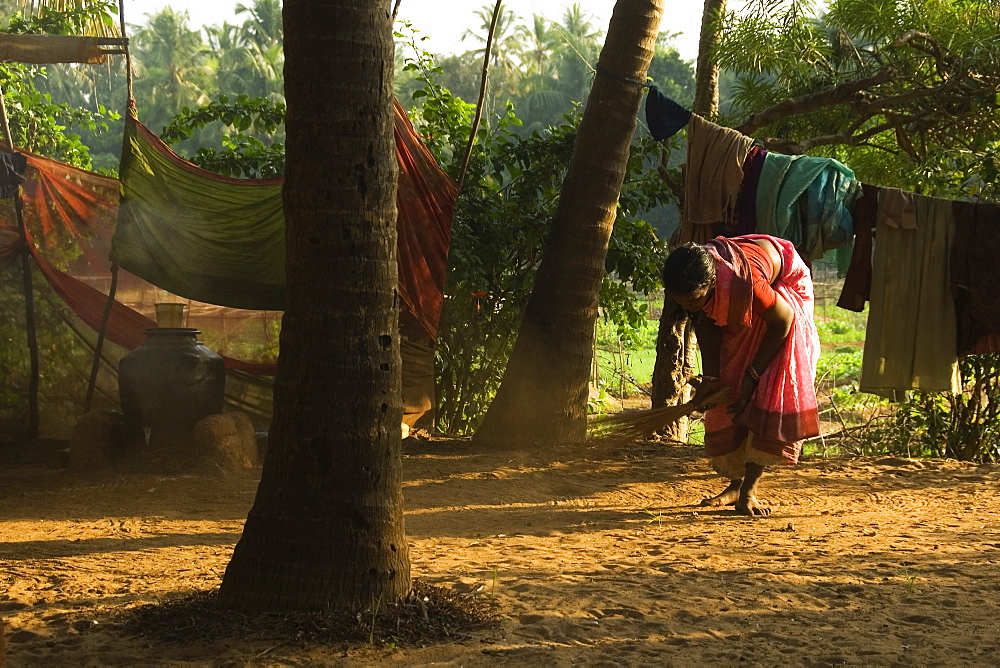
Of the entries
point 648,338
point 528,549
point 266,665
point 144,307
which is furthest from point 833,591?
point 648,338

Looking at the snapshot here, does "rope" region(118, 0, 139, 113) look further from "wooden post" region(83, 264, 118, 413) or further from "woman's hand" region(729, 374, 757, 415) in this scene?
"woman's hand" region(729, 374, 757, 415)

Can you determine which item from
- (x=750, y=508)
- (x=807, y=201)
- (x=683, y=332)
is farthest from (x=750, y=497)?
(x=683, y=332)

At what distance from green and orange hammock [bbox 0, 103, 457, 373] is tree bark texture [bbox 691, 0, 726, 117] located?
2.28 m

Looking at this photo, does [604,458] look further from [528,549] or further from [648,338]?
[648,338]

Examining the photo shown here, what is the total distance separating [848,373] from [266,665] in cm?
1479

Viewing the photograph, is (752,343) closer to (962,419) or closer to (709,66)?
(962,419)

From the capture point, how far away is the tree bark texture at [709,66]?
7.50 m

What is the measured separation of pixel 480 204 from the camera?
24.1ft

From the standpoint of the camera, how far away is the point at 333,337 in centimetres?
284

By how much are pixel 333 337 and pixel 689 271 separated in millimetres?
1831

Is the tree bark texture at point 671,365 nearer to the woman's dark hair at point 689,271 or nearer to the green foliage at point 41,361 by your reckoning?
the woman's dark hair at point 689,271

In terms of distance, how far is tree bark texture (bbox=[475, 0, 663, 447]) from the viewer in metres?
6.20

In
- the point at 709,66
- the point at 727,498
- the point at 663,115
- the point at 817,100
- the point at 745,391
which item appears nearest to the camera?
the point at 745,391

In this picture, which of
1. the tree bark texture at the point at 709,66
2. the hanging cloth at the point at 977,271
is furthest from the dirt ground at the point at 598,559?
the tree bark texture at the point at 709,66
